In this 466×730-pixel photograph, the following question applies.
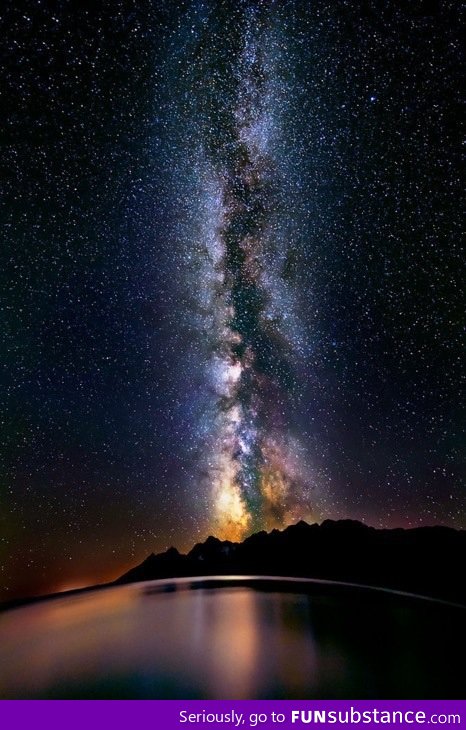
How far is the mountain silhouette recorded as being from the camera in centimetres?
1355

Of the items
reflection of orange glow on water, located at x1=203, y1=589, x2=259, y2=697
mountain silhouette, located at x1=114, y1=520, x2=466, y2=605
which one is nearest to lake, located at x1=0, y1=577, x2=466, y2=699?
reflection of orange glow on water, located at x1=203, y1=589, x2=259, y2=697

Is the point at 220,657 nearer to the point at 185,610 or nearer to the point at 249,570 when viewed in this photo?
the point at 185,610
